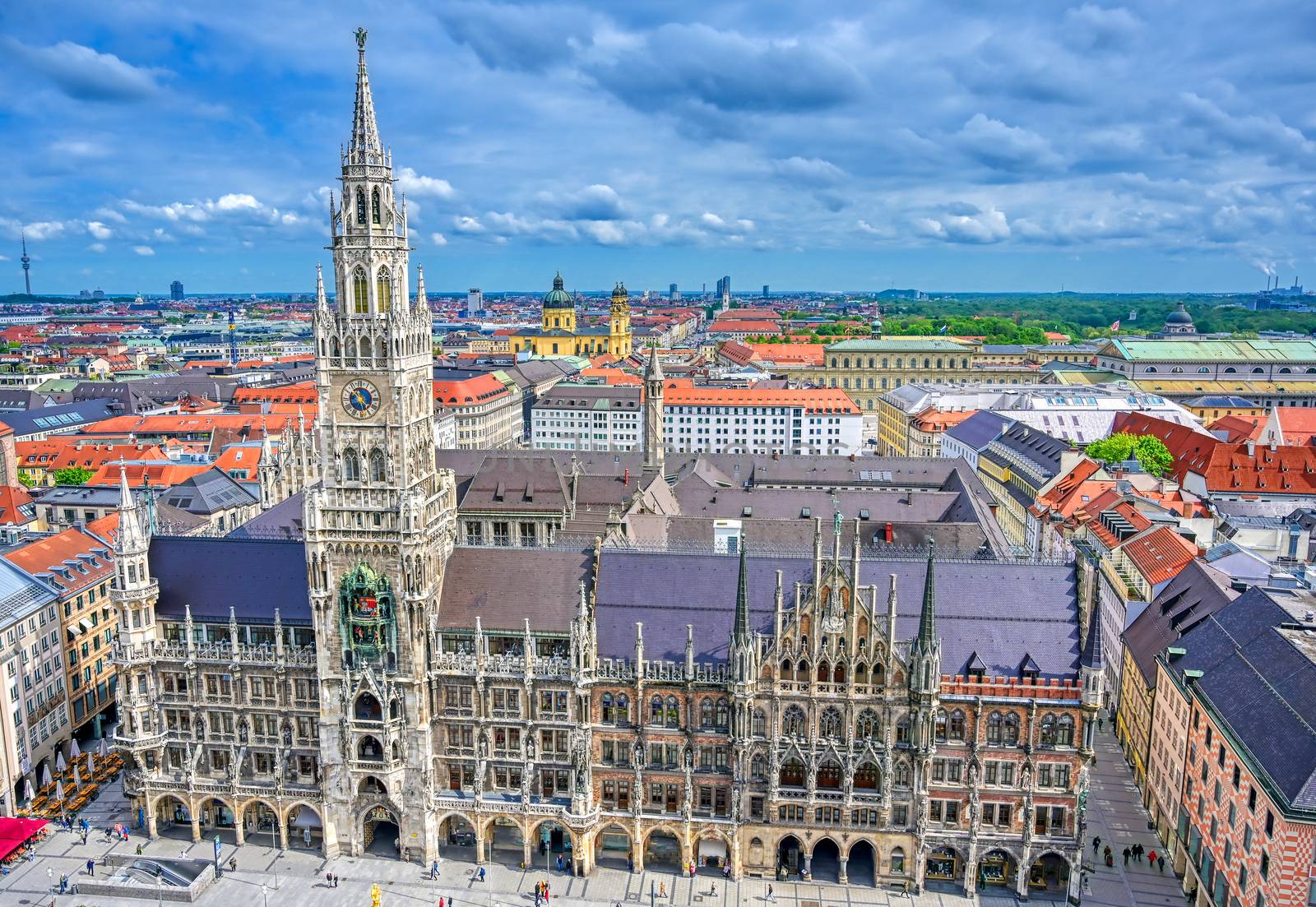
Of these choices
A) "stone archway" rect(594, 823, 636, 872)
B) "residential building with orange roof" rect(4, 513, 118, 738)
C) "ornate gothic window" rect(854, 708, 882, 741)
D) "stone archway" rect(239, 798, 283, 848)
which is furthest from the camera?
"residential building with orange roof" rect(4, 513, 118, 738)

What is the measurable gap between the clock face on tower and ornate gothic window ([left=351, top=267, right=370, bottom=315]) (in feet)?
17.4

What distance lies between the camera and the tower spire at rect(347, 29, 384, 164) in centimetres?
7512

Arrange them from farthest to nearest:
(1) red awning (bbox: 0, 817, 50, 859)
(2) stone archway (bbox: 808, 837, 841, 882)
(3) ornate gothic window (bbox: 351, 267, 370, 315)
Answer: (2) stone archway (bbox: 808, 837, 841, 882) < (3) ornate gothic window (bbox: 351, 267, 370, 315) < (1) red awning (bbox: 0, 817, 50, 859)

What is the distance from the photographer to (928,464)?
478 ft

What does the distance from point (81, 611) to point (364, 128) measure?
5762 cm

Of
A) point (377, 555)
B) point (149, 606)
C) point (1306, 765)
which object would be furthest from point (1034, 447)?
point (149, 606)

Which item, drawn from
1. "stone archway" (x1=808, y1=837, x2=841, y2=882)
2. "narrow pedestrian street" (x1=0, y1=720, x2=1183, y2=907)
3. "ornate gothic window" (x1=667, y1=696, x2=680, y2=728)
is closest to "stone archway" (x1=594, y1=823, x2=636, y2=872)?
"narrow pedestrian street" (x1=0, y1=720, x2=1183, y2=907)

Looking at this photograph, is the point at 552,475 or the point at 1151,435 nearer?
the point at 552,475

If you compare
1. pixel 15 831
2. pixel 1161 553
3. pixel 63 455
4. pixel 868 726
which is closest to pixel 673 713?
pixel 868 726

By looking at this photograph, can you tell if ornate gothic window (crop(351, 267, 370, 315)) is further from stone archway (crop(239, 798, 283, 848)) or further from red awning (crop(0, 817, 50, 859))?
red awning (crop(0, 817, 50, 859))

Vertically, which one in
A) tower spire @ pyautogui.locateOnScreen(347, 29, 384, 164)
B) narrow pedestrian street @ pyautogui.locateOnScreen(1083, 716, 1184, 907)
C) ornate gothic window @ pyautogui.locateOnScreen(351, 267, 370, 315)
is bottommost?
narrow pedestrian street @ pyautogui.locateOnScreen(1083, 716, 1184, 907)

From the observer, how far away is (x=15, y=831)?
76.1 m

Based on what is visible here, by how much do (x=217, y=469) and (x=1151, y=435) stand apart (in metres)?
150

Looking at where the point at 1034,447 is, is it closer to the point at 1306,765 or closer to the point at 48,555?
the point at 1306,765
